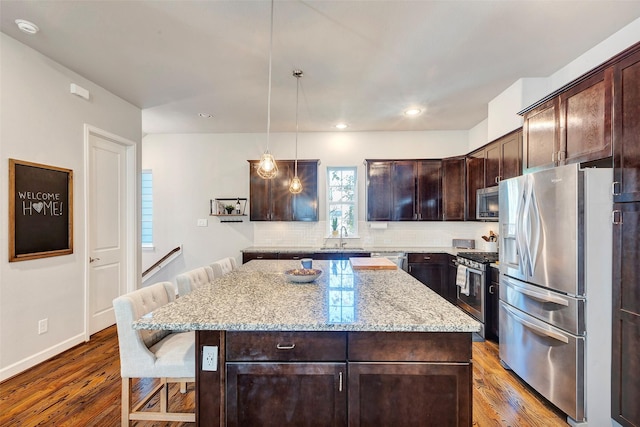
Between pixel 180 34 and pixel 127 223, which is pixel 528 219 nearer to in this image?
pixel 180 34

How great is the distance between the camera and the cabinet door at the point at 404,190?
4828 mm

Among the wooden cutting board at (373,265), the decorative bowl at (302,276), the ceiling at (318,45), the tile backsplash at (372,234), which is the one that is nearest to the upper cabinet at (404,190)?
the tile backsplash at (372,234)

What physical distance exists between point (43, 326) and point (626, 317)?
4525 mm

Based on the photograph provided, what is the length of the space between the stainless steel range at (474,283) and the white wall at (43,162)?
4324 millimetres

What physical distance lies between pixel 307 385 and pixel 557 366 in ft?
6.01

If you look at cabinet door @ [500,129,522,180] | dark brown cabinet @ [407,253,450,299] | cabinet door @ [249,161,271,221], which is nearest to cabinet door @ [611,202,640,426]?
cabinet door @ [500,129,522,180]

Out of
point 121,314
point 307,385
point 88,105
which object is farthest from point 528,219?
point 88,105

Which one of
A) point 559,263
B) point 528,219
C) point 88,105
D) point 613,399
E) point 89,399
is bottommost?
point 89,399

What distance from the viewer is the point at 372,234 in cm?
518

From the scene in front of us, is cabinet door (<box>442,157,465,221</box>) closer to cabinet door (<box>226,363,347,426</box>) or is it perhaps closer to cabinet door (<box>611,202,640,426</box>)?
cabinet door (<box>611,202,640,426</box>)

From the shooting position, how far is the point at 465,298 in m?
3.85

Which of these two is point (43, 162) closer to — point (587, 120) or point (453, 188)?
point (587, 120)

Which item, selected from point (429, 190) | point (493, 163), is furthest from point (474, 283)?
point (429, 190)

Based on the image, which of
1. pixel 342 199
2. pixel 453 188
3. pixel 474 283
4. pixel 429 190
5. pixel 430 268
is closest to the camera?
pixel 474 283
